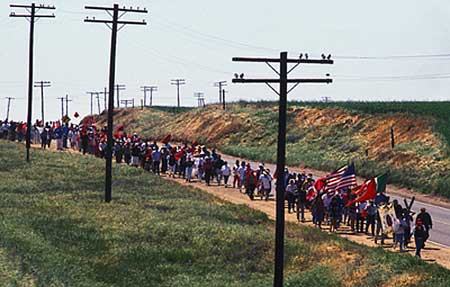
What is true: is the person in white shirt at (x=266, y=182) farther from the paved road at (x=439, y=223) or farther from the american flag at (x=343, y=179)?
the american flag at (x=343, y=179)

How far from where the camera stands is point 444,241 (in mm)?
35188

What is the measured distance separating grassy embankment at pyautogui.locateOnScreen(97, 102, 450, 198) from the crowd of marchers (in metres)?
9.01

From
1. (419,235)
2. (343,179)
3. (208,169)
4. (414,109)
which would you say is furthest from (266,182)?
(414,109)

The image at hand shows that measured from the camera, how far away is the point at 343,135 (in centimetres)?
7744

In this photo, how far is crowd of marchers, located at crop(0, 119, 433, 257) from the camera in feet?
107

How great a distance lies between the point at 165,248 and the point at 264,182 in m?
13.9

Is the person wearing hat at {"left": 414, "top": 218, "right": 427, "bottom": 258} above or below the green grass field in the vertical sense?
below

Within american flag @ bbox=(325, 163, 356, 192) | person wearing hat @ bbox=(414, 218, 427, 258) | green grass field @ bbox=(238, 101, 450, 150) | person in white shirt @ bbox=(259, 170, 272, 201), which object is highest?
green grass field @ bbox=(238, 101, 450, 150)

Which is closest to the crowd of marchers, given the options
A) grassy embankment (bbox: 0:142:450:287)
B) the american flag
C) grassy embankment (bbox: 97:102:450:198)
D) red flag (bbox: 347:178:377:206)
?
the american flag

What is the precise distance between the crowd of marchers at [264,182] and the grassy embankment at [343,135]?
9.01m

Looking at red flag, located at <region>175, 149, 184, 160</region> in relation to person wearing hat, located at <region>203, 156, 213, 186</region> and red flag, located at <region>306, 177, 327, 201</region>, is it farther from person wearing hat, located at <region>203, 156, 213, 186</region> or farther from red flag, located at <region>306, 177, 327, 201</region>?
red flag, located at <region>306, 177, 327, 201</region>

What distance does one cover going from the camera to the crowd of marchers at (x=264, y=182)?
32469 millimetres

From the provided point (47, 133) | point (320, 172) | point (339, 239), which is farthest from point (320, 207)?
point (47, 133)

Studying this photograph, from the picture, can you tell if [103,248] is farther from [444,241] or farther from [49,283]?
[444,241]
